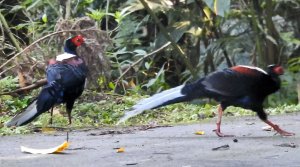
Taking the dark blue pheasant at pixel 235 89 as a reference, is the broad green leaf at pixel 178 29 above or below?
above

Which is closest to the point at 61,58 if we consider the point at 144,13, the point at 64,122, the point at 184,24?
the point at 64,122

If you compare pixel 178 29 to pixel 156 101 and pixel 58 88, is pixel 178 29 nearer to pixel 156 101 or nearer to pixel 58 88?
pixel 58 88

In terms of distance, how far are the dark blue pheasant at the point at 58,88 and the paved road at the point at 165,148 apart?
801 millimetres

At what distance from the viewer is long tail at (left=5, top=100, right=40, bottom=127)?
7.73 m

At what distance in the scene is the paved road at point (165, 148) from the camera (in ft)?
15.4

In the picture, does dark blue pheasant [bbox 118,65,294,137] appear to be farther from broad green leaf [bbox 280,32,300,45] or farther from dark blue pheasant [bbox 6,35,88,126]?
broad green leaf [bbox 280,32,300,45]

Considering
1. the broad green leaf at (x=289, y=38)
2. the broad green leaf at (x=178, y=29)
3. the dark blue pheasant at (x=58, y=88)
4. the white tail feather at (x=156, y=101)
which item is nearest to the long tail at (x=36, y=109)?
the dark blue pheasant at (x=58, y=88)

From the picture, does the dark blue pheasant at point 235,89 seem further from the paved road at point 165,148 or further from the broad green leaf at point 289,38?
the broad green leaf at point 289,38

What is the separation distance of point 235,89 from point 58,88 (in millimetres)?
2344

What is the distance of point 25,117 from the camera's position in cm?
784

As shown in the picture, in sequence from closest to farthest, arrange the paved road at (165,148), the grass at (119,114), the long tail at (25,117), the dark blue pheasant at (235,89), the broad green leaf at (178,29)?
the paved road at (165,148) < the dark blue pheasant at (235,89) < the long tail at (25,117) < the grass at (119,114) < the broad green leaf at (178,29)

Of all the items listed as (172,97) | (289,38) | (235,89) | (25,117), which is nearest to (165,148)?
(172,97)

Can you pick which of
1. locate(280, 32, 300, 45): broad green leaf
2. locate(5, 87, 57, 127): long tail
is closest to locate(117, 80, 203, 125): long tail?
locate(5, 87, 57, 127): long tail

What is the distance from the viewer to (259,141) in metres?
5.80
